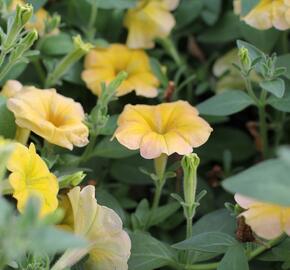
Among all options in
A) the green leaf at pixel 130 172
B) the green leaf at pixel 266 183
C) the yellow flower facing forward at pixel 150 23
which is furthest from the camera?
the yellow flower facing forward at pixel 150 23

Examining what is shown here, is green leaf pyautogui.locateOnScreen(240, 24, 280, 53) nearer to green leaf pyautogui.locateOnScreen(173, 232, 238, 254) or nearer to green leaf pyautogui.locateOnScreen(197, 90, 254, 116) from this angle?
green leaf pyautogui.locateOnScreen(197, 90, 254, 116)

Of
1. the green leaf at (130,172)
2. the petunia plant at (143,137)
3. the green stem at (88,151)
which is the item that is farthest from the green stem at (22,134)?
the green leaf at (130,172)

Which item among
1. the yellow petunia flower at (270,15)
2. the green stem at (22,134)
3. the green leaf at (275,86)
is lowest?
the green stem at (22,134)

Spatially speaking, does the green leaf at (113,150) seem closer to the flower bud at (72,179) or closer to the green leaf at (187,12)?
the flower bud at (72,179)

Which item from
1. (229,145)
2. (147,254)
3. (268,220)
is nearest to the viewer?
(268,220)

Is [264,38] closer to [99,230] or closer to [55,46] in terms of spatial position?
[55,46]

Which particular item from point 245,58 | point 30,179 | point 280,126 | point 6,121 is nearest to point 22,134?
point 6,121
